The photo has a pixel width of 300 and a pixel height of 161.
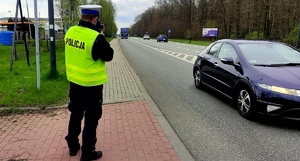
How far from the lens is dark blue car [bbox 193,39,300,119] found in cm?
500

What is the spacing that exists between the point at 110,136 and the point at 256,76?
296cm

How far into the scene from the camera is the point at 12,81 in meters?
8.84

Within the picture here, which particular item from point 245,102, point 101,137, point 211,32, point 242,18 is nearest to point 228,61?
point 245,102

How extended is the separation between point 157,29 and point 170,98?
117 meters

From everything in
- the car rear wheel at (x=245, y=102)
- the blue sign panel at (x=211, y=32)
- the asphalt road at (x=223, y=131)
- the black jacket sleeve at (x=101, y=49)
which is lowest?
the asphalt road at (x=223, y=131)

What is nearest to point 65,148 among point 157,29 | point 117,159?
point 117,159

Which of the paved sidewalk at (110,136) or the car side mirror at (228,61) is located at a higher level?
the car side mirror at (228,61)

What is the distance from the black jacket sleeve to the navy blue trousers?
384 mm

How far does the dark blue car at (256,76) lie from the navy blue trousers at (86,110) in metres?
3.10

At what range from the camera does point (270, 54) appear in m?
6.34

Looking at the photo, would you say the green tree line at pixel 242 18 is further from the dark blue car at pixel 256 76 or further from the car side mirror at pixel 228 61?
the car side mirror at pixel 228 61

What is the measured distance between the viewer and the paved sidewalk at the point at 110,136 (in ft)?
12.7

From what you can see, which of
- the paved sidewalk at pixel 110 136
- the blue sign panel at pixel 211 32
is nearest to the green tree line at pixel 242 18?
the blue sign panel at pixel 211 32

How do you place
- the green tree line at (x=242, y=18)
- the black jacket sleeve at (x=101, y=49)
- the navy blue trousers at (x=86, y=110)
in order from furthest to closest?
1. the green tree line at (x=242, y=18)
2. the navy blue trousers at (x=86, y=110)
3. the black jacket sleeve at (x=101, y=49)
